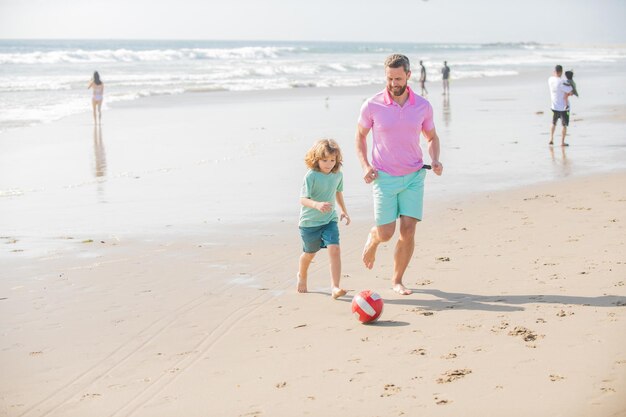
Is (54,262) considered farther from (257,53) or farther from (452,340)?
(257,53)

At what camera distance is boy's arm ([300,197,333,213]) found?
6.53 meters

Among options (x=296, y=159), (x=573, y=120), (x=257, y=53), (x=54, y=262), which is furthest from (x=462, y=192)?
(x=257, y=53)

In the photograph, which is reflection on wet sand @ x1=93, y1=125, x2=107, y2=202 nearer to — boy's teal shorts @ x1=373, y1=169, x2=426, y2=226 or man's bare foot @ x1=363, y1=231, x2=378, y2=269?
man's bare foot @ x1=363, y1=231, x2=378, y2=269

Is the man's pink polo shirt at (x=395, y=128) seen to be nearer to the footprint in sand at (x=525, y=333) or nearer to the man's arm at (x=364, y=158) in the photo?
the man's arm at (x=364, y=158)

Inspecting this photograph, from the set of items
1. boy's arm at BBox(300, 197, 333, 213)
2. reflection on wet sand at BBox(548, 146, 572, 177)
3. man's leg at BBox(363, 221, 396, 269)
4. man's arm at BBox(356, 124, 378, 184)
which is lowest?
reflection on wet sand at BBox(548, 146, 572, 177)

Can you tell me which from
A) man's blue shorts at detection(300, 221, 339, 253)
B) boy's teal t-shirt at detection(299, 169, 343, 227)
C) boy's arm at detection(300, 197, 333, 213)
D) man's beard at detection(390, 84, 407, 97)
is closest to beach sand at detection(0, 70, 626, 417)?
man's blue shorts at detection(300, 221, 339, 253)

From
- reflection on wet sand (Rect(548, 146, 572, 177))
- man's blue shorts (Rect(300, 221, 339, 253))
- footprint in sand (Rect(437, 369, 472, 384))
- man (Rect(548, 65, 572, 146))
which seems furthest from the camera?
man (Rect(548, 65, 572, 146))

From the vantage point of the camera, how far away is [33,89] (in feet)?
115

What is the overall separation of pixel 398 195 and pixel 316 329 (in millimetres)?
1369

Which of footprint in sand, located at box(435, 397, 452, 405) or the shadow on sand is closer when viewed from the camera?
footprint in sand, located at box(435, 397, 452, 405)

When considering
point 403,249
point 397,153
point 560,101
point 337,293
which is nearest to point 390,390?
point 337,293

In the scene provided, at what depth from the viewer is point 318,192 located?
675 cm

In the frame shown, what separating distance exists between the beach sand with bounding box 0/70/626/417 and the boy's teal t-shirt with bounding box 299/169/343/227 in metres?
0.62

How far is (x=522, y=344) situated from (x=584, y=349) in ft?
1.24
